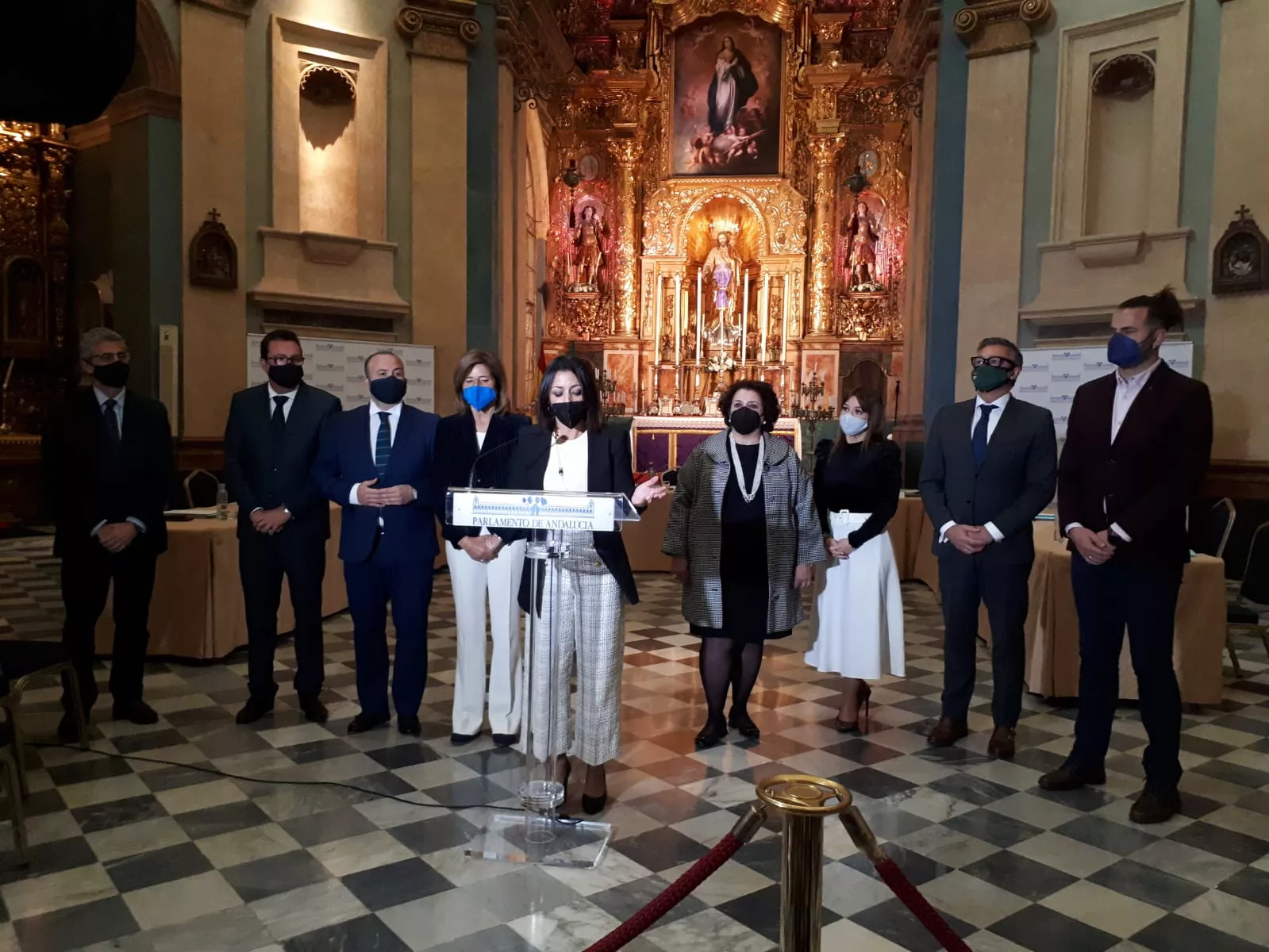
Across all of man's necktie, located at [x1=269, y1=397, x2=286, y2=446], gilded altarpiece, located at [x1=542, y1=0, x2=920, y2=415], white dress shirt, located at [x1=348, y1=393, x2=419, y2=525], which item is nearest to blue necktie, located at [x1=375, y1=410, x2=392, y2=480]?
white dress shirt, located at [x1=348, y1=393, x2=419, y2=525]

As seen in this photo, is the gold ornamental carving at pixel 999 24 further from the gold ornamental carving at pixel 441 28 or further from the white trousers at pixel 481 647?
the white trousers at pixel 481 647

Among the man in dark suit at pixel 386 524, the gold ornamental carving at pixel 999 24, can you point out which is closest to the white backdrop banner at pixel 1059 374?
the gold ornamental carving at pixel 999 24

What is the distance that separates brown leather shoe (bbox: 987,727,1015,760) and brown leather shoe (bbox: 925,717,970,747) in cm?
18

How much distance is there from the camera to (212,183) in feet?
30.5

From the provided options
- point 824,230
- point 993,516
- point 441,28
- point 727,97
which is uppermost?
point 727,97

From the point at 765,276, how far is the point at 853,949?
46.3 ft

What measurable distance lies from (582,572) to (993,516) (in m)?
2.03

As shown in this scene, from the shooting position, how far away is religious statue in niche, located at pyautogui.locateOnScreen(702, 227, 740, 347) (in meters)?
16.0

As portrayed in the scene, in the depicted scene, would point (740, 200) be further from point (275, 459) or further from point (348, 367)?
point (275, 459)

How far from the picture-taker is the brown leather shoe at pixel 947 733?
4.47 m

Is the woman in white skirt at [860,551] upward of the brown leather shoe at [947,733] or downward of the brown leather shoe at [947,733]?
upward

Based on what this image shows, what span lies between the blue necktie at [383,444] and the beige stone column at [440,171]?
6377mm

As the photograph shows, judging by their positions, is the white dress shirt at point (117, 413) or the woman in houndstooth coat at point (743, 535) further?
the white dress shirt at point (117, 413)

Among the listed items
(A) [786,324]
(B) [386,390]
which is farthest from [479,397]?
(A) [786,324]
